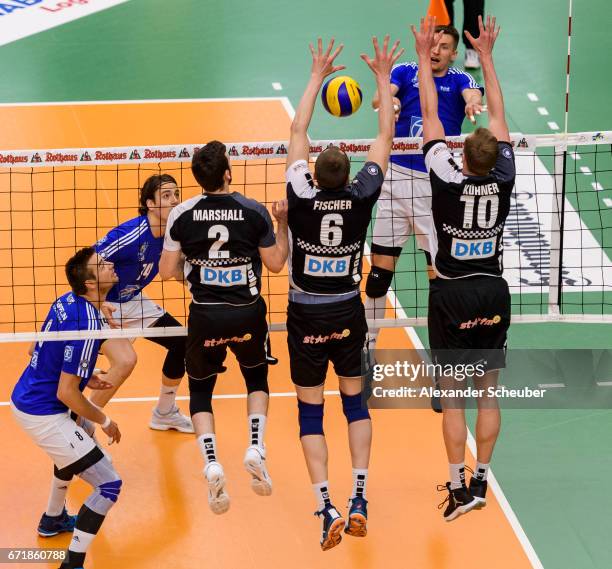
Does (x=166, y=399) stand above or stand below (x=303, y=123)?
below

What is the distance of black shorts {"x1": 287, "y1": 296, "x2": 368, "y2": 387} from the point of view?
8.84 m

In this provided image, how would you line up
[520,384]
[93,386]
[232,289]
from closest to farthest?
[232,289], [93,386], [520,384]

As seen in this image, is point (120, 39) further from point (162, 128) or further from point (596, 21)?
point (596, 21)

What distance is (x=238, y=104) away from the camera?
59.0 ft

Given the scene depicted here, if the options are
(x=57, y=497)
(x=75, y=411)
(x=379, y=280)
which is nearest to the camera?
(x=75, y=411)

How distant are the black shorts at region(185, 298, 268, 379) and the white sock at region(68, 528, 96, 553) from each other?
4.66 feet

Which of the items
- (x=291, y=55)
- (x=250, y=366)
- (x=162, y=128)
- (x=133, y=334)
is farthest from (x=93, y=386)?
(x=291, y=55)

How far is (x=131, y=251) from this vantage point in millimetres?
10086

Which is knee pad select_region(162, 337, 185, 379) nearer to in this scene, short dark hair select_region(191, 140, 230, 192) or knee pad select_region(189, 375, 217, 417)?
knee pad select_region(189, 375, 217, 417)

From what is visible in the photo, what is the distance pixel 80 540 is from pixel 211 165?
2970 millimetres

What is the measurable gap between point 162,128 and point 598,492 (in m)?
9.35

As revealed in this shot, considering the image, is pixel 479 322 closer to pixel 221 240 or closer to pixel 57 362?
pixel 221 240

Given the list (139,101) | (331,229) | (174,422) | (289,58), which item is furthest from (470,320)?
(289,58)

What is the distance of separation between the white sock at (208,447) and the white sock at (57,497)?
117 cm
